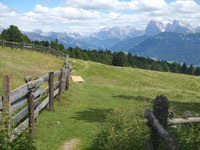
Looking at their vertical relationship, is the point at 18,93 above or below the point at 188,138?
above

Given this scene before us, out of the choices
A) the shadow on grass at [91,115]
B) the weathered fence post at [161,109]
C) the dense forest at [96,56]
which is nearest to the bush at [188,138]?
the weathered fence post at [161,109]

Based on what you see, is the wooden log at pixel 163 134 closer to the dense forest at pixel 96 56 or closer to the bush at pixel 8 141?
the bush at pixel 8 141

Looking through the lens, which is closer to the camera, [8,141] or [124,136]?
[8,141]

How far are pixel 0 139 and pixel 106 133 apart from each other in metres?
3.94

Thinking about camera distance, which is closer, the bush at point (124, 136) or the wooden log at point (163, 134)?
the wooden log at point (163, 134)

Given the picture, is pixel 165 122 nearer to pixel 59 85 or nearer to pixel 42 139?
pixel 42 139

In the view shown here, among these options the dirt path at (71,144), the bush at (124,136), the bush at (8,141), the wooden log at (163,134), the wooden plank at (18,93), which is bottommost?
the dirt path at (71,144)

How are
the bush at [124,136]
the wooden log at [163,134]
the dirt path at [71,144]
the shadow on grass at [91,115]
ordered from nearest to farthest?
1. the wooden log at [163,134]
2. the bush at [124,136]
3. the dirt path at [71,144]
4. the shadow on grass at [91,115]

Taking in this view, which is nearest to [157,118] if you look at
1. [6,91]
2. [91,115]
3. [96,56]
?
[6,91]

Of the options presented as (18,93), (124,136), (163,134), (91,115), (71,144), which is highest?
(18,93)

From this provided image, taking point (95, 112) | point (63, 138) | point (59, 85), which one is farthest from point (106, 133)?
point (59, 85)

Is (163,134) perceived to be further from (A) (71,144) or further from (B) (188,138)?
(A) (71,144)

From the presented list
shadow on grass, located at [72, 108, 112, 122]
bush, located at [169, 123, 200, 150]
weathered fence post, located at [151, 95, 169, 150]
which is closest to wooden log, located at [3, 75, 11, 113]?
weathered fence post, located at [151, 95, 169, 150]

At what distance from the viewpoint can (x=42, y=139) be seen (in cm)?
908
